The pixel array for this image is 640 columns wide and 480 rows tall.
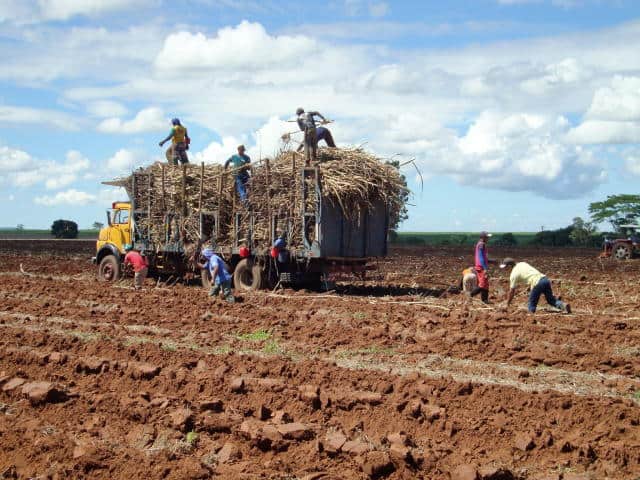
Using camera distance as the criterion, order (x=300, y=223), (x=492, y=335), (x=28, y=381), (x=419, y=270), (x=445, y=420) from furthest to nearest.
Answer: (x=419, y=270)
(x=300, y=223)
(x=492, y=335)
(x=28, y=381)
(x=445, y=420)

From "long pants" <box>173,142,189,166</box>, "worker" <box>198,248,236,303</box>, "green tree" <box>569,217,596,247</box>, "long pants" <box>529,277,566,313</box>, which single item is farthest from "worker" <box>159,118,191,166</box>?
"green tree" <box>569,217,596,247</box>

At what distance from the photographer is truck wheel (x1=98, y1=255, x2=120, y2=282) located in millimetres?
19984

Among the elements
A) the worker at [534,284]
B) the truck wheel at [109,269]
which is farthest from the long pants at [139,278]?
the worker at [534,284]

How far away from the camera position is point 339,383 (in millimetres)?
8297

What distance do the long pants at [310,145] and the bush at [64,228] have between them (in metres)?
56.9

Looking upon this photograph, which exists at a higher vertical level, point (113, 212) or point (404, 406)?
point (113, 212)

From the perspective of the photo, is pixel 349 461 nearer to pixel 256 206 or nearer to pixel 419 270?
pixel 256 206

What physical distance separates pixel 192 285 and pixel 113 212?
9.09ft

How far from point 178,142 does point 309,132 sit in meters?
4.41

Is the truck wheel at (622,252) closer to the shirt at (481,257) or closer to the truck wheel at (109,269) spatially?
the shirt at (481,257)

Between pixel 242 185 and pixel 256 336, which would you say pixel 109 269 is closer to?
pixel 242 185

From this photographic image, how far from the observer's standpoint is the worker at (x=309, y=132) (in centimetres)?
1639

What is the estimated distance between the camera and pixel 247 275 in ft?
58.2

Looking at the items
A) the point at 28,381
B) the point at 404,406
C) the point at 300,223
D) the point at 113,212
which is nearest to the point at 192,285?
the point at 113,212
